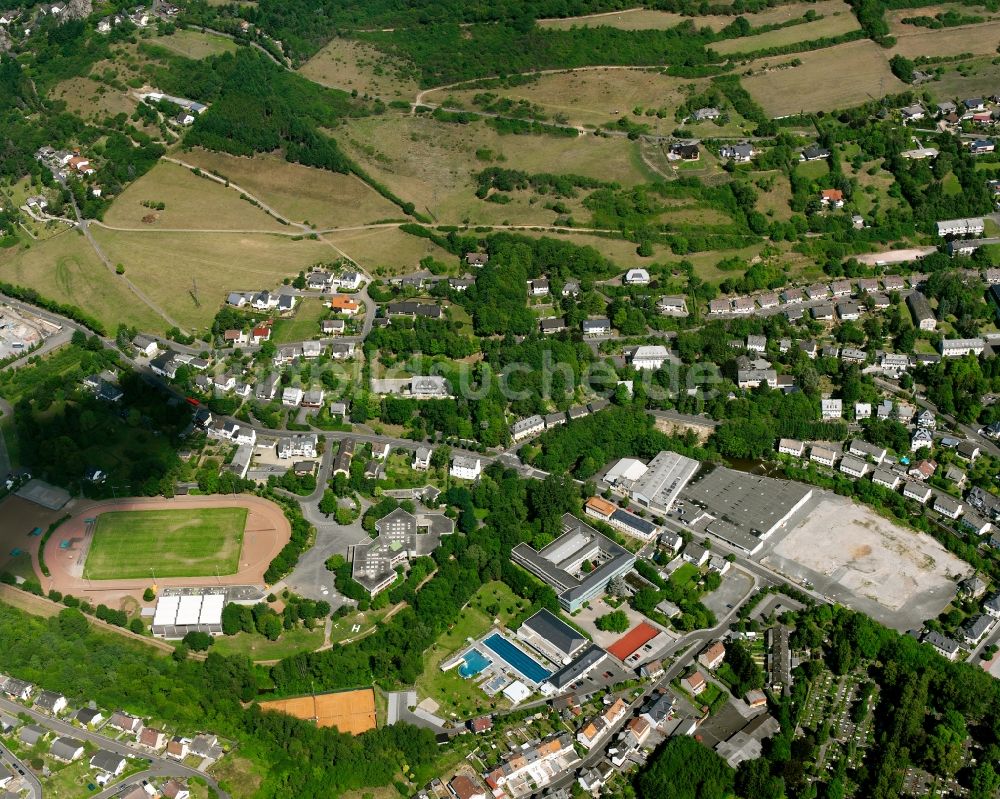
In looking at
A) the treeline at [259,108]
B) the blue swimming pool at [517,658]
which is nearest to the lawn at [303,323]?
the treeline at [259,108]

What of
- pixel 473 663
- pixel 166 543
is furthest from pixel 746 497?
pixel 166 543

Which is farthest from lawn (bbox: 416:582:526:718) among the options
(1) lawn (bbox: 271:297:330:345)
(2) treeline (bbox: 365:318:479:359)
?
(1) lawn (bbox: 271:297:330:345)

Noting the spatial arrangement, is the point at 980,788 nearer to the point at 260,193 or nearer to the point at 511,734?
the point at 511,734

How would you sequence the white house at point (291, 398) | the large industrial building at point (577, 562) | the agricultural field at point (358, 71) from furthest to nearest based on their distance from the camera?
Answer: the agricultural field at point (358, 71) → the white house at point (291, 398) → the large industrial building at point (577, 562)

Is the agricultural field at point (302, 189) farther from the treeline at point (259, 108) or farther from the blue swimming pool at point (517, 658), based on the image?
the blue swimming pool at point (517, 658)

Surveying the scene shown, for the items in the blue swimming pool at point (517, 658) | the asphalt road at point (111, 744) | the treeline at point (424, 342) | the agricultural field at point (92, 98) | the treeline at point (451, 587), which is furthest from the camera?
the agricultural field at point (92, 98)
